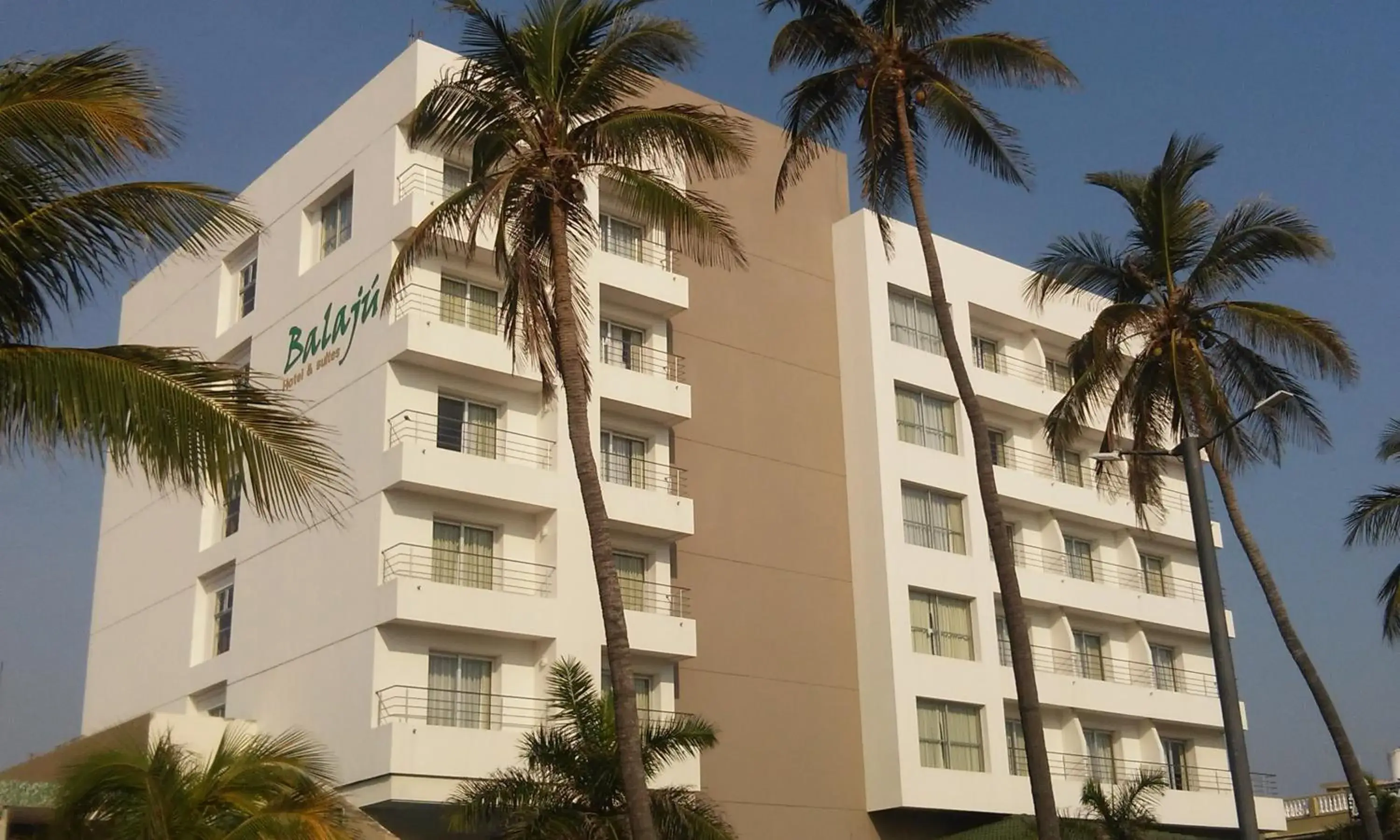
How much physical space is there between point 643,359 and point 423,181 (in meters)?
6.51

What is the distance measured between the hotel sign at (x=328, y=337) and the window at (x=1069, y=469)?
817 inches

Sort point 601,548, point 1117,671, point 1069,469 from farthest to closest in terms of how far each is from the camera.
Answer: point 1069,469
point 1117,671
point 601,548

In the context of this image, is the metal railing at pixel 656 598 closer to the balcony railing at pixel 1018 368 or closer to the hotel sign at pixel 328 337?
the hotel sign at pixel 328 337

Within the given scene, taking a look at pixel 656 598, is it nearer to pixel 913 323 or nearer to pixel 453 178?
pixel 453 178

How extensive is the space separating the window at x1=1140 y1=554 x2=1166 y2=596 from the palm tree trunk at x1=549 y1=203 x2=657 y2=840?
2805 cm

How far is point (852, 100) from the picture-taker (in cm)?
2914

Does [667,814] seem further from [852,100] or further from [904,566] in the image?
[904,566]

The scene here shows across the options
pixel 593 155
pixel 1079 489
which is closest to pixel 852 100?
pixel 593 155

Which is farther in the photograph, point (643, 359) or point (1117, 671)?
point (1117, 671)

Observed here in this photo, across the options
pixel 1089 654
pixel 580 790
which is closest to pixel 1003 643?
pixel 1089 654

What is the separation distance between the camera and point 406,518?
107 feet

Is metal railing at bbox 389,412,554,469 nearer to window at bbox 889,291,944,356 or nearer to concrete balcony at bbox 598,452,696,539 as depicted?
concrete balcony at bbox 598,452,696,539

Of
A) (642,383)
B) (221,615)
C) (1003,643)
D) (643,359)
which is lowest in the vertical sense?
(1003,643)

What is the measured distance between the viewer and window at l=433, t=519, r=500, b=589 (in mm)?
32875
